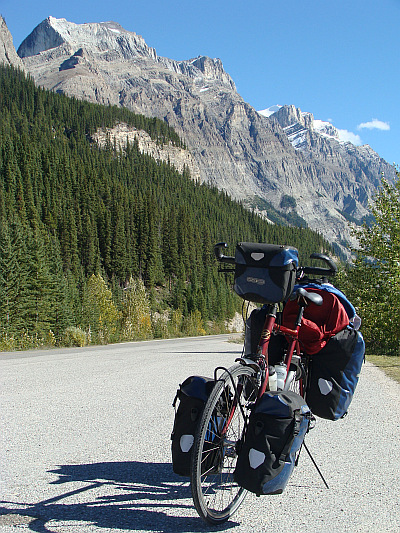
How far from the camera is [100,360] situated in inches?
486

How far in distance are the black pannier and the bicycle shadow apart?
5.00 ft

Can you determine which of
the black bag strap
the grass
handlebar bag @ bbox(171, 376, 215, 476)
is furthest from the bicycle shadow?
the grass

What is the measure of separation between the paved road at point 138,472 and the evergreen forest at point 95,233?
56.3 feet

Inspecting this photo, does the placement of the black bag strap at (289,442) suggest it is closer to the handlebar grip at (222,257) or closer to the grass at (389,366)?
the handlebar grip at (222,257)

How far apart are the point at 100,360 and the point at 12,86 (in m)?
156

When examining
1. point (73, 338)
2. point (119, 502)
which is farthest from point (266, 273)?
point (73, 338)

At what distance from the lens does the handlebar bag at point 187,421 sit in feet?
10.3

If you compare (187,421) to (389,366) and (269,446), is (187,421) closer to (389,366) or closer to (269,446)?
(269,446)

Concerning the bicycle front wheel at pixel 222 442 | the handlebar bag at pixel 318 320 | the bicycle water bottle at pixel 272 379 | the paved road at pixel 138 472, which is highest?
the handlebar bag at pixel 318 320

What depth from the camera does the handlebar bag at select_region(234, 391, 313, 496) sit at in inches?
116

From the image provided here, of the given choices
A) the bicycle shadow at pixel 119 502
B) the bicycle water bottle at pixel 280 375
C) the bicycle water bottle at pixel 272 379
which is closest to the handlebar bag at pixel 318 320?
the bicycle water bottle at pixel 280 375

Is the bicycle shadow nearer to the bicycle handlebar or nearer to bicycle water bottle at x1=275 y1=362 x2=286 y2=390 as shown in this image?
bicycle water bottle at x1=275 y1=362 x2=286 y2=390

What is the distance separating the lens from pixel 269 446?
2.96m

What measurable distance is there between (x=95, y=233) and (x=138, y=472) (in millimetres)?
92500
